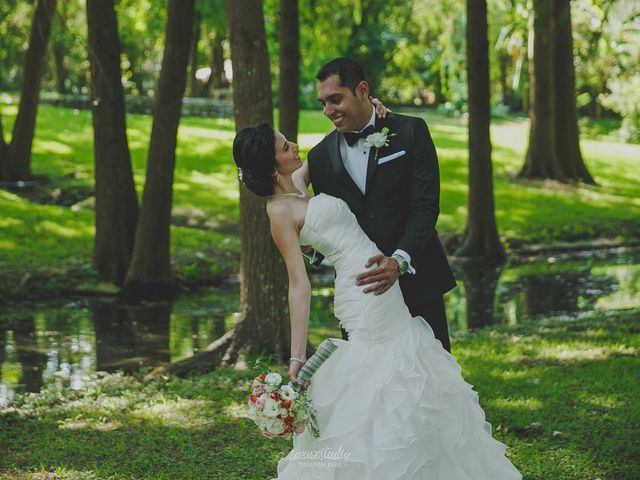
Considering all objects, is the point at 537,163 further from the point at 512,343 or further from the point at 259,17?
the point at 259,17

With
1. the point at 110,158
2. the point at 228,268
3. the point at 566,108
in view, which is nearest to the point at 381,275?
the point at 110,158

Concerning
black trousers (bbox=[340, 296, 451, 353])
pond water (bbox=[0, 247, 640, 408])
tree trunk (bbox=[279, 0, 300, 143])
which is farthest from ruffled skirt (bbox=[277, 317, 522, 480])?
tree trunk (bbox=[279, 0, 300, 143])

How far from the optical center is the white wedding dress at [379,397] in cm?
402

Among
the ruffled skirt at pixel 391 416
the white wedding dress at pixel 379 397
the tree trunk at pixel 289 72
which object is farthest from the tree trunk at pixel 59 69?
the ruffled skirt at pixel 391 416

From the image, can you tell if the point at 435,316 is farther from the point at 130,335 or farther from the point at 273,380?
the point at 130,335

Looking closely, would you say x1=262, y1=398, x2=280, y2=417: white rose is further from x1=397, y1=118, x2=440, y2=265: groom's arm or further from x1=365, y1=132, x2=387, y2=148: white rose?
x1=365, y1=132, x2=387, y2=148: white rose

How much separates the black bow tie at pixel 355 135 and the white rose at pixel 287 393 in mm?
1236

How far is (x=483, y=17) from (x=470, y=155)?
7.00 ft

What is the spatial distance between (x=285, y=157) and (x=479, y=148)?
10.5 metres

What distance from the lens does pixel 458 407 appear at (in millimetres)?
4266

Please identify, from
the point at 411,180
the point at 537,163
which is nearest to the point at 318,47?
the point at 537,163

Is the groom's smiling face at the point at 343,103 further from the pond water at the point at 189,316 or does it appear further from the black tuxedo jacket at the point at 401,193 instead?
the pond water at the point at 189,316

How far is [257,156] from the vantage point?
4.18 m

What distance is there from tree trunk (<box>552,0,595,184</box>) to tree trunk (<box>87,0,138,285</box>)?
36.3 feet
